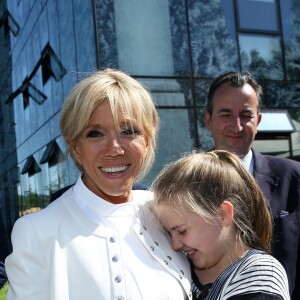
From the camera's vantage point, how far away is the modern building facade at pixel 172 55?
9.30 meters

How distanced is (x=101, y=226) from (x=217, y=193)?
0.43m

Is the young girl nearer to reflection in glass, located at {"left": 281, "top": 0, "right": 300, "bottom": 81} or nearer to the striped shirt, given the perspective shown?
the striped shirt

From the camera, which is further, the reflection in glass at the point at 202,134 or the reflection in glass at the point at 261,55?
the reflection in glass at the point at 261,55

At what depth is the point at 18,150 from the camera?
14531mm

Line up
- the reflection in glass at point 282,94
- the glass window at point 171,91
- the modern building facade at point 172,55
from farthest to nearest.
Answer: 1. the reflection in glass at point 282,94
2. the glass window at point 171,91
3. the modern building facade at point 172,55

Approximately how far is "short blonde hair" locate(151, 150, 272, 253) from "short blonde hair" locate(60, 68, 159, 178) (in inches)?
8.8

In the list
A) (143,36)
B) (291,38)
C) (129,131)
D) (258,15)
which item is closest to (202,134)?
(143,36)

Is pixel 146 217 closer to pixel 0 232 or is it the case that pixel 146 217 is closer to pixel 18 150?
pixel 0 232

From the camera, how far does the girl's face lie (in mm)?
1836

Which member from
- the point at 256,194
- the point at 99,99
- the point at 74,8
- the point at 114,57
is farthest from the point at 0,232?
the point at 74,8

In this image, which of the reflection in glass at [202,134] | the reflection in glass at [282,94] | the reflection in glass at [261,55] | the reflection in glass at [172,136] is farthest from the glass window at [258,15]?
the reflection in glass at [172,136]

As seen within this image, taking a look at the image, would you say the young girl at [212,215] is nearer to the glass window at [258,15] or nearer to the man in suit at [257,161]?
the man in suit at [257,161]

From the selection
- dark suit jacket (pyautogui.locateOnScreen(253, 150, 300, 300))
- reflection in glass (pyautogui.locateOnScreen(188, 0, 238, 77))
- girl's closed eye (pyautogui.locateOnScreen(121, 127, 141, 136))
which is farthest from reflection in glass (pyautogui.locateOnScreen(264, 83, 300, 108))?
girl's closed eye (pyautogui.locateOnScreen(121, 127, 141, 136))

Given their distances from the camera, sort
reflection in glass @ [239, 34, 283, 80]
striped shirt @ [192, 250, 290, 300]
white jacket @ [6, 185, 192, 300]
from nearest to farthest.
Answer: striped shirt @ [192, 250, 290, 300] < white jacket @ [6, 185, 192, 300] < reflection in glass @ [239, 34, 283, 80]
